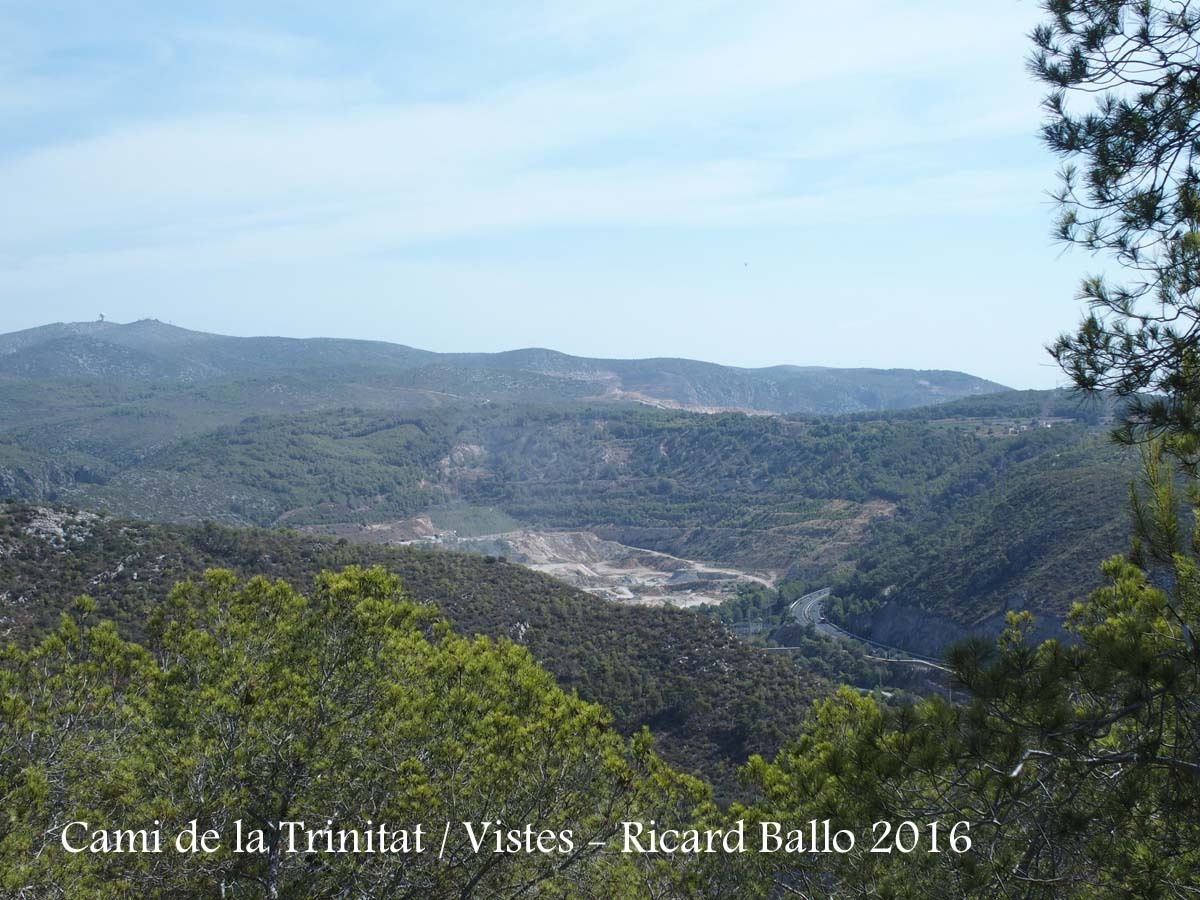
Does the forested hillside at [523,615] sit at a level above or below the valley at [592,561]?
above

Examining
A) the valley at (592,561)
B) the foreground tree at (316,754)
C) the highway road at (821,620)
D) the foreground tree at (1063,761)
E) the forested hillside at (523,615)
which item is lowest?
the valley at (592,561)

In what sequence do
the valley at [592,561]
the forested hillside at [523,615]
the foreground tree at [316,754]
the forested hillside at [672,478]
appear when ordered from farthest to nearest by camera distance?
the valley at [592,561], the forested hillside at [672,478], the forested hillside at [523,615], the foreground tree at [316,754]

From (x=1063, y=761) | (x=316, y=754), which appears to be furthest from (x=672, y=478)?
(x=1063, y=761)

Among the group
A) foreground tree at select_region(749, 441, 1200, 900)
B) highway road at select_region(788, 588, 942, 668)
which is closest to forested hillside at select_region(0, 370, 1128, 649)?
highway road at select_region(788, 588, 942, 668)

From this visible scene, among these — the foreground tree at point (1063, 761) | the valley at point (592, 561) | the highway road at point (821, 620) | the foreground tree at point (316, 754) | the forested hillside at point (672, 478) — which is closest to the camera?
the foreground tree at point (1063, 761)

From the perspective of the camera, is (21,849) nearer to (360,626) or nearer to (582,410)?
(360,626)

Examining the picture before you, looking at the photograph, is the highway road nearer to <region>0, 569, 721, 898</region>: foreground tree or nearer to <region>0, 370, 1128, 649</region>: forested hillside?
<region>0, 370, 1128, 649</region>: forested hillside

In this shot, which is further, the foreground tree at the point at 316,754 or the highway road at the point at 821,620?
the highway road at the point at 821,620

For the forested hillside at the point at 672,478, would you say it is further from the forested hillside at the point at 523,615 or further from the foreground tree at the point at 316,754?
the foreground tree at the point at 316,754

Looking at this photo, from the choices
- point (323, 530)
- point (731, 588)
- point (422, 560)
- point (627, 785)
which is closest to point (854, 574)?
point (731, 588)

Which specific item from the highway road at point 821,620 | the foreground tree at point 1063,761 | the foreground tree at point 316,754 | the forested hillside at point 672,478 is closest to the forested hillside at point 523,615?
the foreground tree at point 316,754
